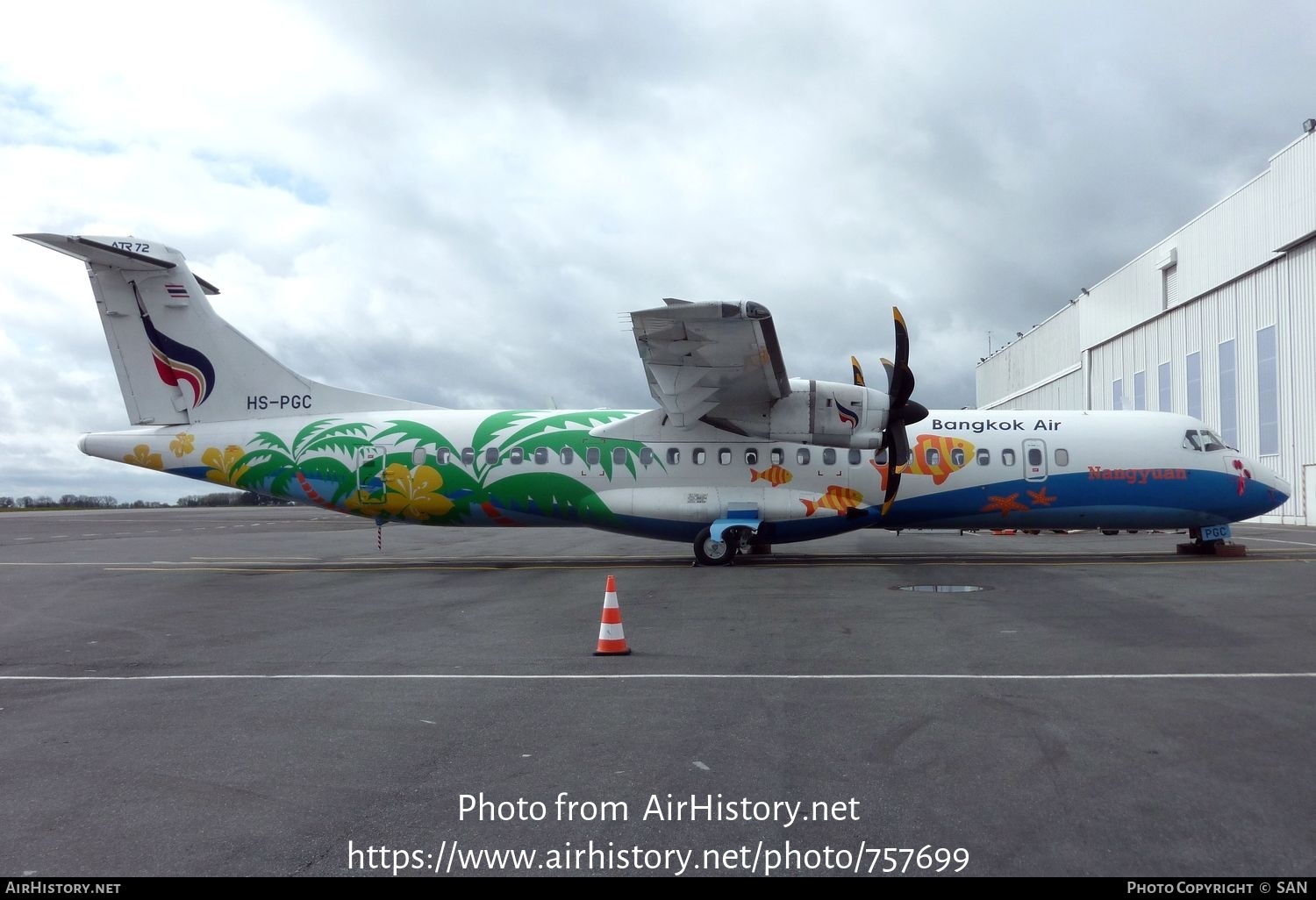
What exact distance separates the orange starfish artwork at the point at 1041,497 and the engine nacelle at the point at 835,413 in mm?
4081

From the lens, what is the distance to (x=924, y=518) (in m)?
19.2

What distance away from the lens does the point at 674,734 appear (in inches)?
242

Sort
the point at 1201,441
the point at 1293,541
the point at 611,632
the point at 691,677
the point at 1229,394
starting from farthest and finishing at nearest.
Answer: the point at 1229,394 < the point at 1293,541 < the point at 1201,441 < the point at 611,632 < the point at 691,677

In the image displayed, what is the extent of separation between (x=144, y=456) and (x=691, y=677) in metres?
16.1

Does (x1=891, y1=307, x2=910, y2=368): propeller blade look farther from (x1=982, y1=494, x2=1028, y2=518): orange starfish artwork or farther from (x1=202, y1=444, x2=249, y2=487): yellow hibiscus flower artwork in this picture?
→ (x1=202, y1=444, x2=249, y2=487): yellow hibiscus flower artwork

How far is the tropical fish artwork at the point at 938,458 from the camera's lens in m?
18.9

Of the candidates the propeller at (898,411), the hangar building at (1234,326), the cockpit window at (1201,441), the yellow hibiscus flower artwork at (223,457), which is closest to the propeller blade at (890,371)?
the propeller at (898,411)

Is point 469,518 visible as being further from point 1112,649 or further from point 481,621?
point 1112,649

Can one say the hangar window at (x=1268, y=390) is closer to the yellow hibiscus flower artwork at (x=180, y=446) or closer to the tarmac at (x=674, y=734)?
the tarmac at (x=674, y=734)

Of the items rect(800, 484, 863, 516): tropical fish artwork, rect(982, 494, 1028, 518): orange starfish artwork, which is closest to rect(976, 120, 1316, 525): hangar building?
rect(982, 494, 1028, 518): orange starfish artwork

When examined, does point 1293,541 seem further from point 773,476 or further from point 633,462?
point 633,462

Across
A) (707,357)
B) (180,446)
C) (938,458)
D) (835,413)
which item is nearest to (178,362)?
(180,446)
